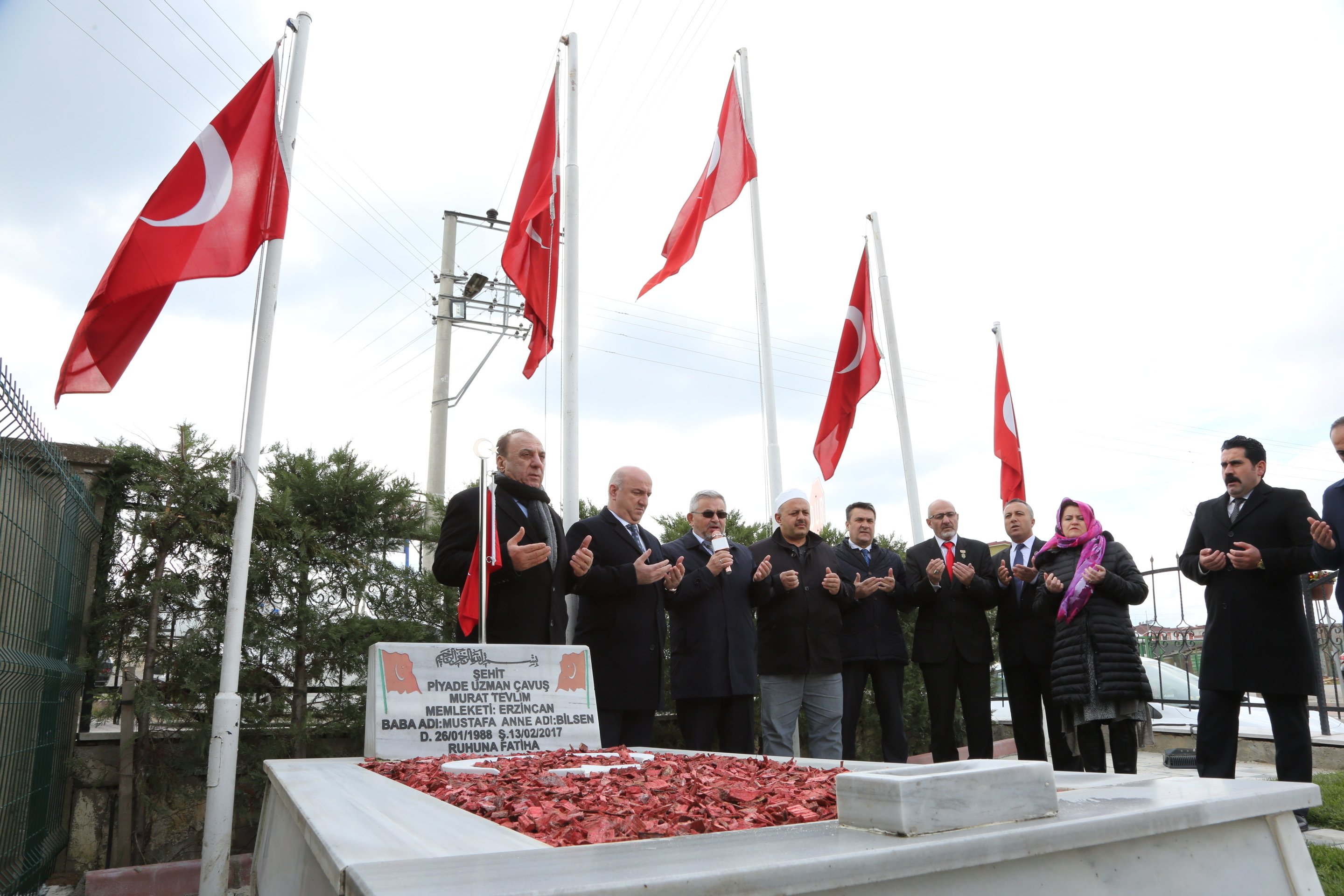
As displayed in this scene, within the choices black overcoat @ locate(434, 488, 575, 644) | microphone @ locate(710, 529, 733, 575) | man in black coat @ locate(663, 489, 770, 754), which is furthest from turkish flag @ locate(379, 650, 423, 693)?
microphone @ locate(710, 529, 733, 575)

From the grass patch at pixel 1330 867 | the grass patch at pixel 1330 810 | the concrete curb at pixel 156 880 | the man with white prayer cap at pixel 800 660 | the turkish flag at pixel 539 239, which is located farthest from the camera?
the turkish flag at pixel 539 239

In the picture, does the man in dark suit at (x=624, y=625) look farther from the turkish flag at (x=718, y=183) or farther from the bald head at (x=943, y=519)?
the turkish flag at (x=718, y=183)

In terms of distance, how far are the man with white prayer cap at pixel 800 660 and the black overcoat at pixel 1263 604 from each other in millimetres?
2061

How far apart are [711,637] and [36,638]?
3.45 metres

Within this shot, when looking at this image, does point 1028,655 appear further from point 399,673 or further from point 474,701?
point 399,673

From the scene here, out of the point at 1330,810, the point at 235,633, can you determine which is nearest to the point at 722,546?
the point at 235,633

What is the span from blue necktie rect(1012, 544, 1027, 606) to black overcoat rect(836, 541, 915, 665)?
72 cm

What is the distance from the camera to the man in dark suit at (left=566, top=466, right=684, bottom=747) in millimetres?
5102

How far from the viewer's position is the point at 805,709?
5.90 m

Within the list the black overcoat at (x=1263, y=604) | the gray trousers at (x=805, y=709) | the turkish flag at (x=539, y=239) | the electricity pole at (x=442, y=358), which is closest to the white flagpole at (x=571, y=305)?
the turkish flag at (x=539, y=239)

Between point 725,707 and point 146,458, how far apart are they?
3838 millimetres

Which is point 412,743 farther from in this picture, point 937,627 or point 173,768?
point 937,627

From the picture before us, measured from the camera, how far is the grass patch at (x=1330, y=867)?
124 inches

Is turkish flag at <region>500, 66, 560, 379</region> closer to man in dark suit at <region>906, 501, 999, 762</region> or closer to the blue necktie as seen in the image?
man in dark suit at <region>906, 501, 999, 762</region>
